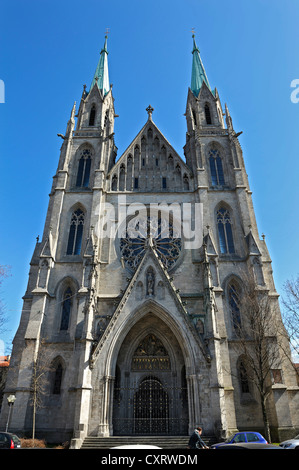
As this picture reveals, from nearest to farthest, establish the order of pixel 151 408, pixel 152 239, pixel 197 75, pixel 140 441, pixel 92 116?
pixel 140 441
pixel 151 408
pixel 152 239
pixel 92 116
pixel 197 75

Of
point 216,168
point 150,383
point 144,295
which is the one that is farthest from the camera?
point 216,168

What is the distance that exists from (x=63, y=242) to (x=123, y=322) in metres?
8.82

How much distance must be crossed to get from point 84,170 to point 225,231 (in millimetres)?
13505

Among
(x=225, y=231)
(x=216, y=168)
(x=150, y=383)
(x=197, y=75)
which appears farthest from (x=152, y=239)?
(x=197, y=75)

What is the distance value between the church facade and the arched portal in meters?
0.06

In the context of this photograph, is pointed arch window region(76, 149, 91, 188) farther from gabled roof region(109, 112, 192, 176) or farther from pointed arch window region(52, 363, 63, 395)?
pointed arch window region(52, 363, 63, 395)

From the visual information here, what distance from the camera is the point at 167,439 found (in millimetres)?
14852

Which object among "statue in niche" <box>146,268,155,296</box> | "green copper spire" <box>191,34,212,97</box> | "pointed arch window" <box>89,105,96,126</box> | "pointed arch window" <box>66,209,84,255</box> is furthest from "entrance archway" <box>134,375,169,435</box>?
"green copper spire" <box>191,34,212,97</box>

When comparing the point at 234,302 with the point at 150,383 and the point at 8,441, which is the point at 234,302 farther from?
the point at 8,441

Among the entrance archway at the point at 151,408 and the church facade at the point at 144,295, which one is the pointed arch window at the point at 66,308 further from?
the entrance archway at the point at 151,408

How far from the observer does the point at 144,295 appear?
741 inches

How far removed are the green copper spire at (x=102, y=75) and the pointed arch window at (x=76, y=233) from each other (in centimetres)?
1698

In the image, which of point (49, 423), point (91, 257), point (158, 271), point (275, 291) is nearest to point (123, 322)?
point (158, 271)
